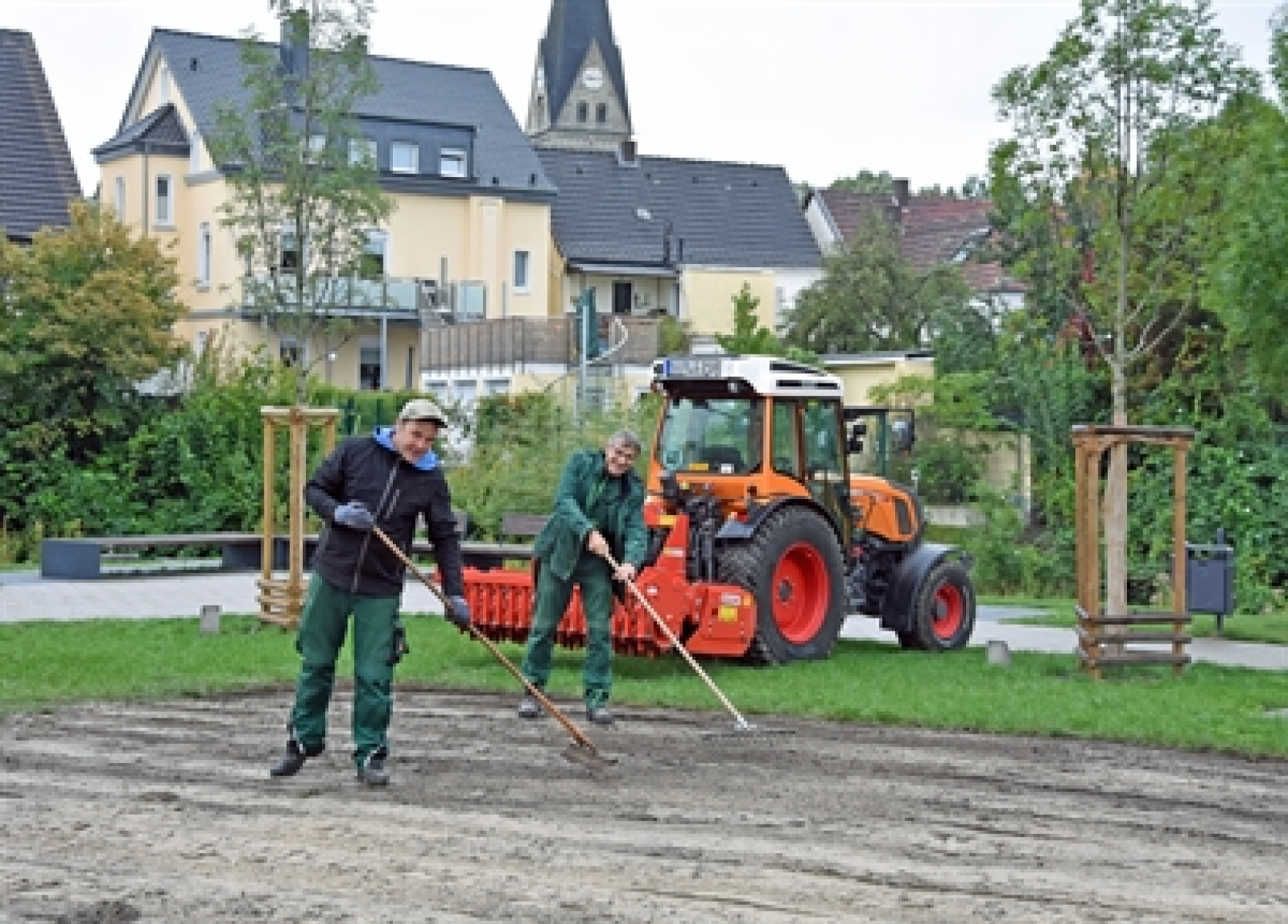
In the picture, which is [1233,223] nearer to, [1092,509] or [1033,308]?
[1092,509]

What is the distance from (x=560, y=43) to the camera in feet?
362

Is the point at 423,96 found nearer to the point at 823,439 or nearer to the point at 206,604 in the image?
the point at 206,604

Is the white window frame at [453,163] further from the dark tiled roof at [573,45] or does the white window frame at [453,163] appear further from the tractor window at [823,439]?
the dark tiled roof at [573,45]

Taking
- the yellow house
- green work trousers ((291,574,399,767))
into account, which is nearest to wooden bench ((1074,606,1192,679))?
green work trousers ((291,574,399,767))

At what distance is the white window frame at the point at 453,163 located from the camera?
5891 centimetres

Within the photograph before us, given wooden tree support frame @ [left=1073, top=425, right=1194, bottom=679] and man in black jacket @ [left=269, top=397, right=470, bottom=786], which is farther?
wooden tree support frame @ [left=1073, top=425, right=1194, bottom=679]

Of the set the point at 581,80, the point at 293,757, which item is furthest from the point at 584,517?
the point at 581,80

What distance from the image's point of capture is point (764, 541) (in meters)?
16.7

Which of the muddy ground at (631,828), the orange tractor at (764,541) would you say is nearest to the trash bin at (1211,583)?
the orange tractor at (764,541)

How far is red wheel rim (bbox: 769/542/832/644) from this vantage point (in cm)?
1723

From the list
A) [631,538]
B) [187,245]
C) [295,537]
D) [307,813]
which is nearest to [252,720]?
[631,538]

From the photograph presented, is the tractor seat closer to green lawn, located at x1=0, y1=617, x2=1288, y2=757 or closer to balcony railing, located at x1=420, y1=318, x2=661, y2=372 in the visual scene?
green lawn, located at x1=0, y1=617, x2=1288, y2=757

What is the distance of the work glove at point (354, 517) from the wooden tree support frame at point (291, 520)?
26.5ft

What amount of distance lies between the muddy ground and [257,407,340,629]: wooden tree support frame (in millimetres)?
5491
